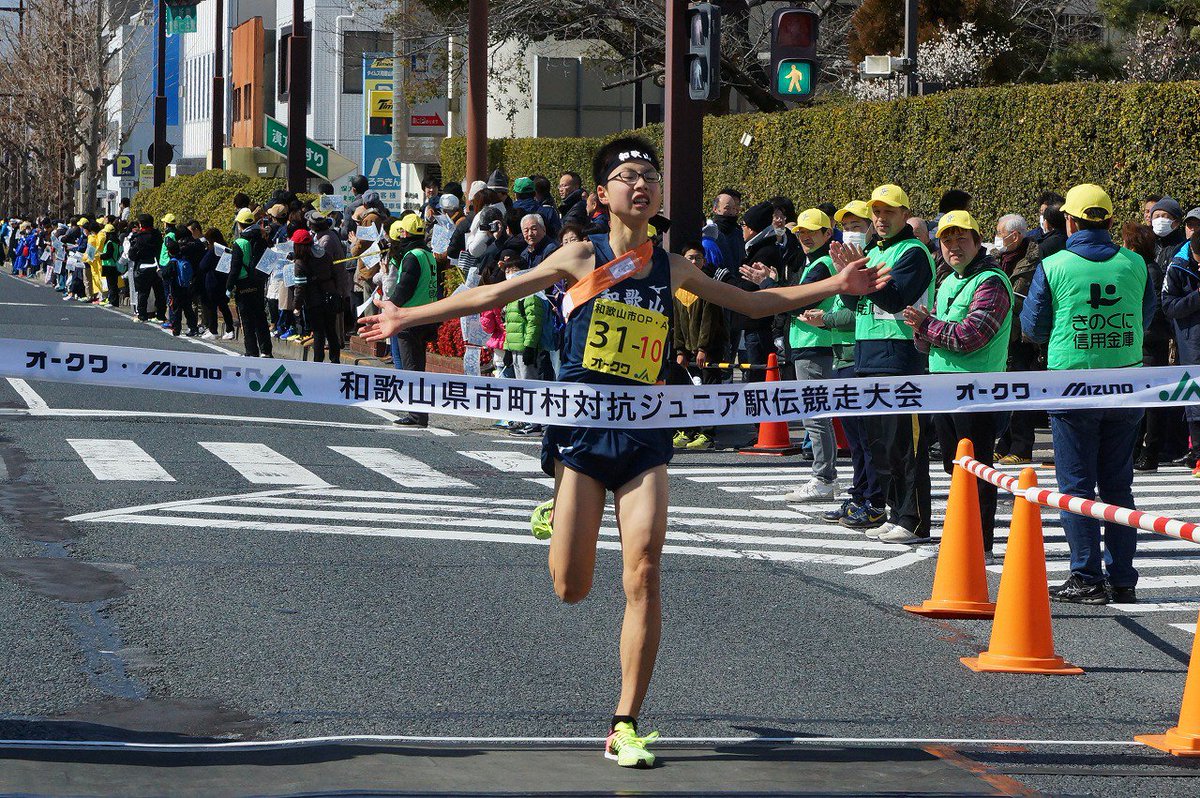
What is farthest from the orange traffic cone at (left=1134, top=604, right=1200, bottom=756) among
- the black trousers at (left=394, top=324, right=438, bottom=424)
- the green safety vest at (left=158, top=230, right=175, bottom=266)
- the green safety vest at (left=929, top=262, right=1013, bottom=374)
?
the green safety vest at (left=158, top=230, right=175, bottom=266)

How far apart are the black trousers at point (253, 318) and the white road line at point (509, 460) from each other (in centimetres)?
1058

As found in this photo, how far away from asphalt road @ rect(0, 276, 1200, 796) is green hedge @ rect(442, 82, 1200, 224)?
5.16m

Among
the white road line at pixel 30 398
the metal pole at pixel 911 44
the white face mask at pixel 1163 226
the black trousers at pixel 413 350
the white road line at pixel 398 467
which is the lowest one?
the white road line at pixel 398 467

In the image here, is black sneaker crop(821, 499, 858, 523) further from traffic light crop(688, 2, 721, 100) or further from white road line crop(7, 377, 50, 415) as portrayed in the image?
white road line crop(7, 377, 50, 415)

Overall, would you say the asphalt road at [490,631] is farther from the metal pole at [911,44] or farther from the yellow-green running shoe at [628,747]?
the metal pole at [911,44]

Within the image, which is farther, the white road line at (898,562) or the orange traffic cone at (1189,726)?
the white road line at (898,562)

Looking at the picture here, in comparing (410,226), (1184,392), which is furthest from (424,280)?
(1184,392)

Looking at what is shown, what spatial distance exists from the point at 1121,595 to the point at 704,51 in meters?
8.67

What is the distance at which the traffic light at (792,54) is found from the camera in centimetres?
1706

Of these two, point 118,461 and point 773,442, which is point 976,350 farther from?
point 118,461

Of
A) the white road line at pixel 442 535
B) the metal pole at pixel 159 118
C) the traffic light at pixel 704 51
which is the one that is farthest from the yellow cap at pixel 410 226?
the metal pole at pixel 159 118

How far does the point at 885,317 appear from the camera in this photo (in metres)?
10.8

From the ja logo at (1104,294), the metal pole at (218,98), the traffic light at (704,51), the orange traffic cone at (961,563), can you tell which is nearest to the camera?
the orange traffic cone at (961,563)

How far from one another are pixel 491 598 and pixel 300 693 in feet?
6.84
